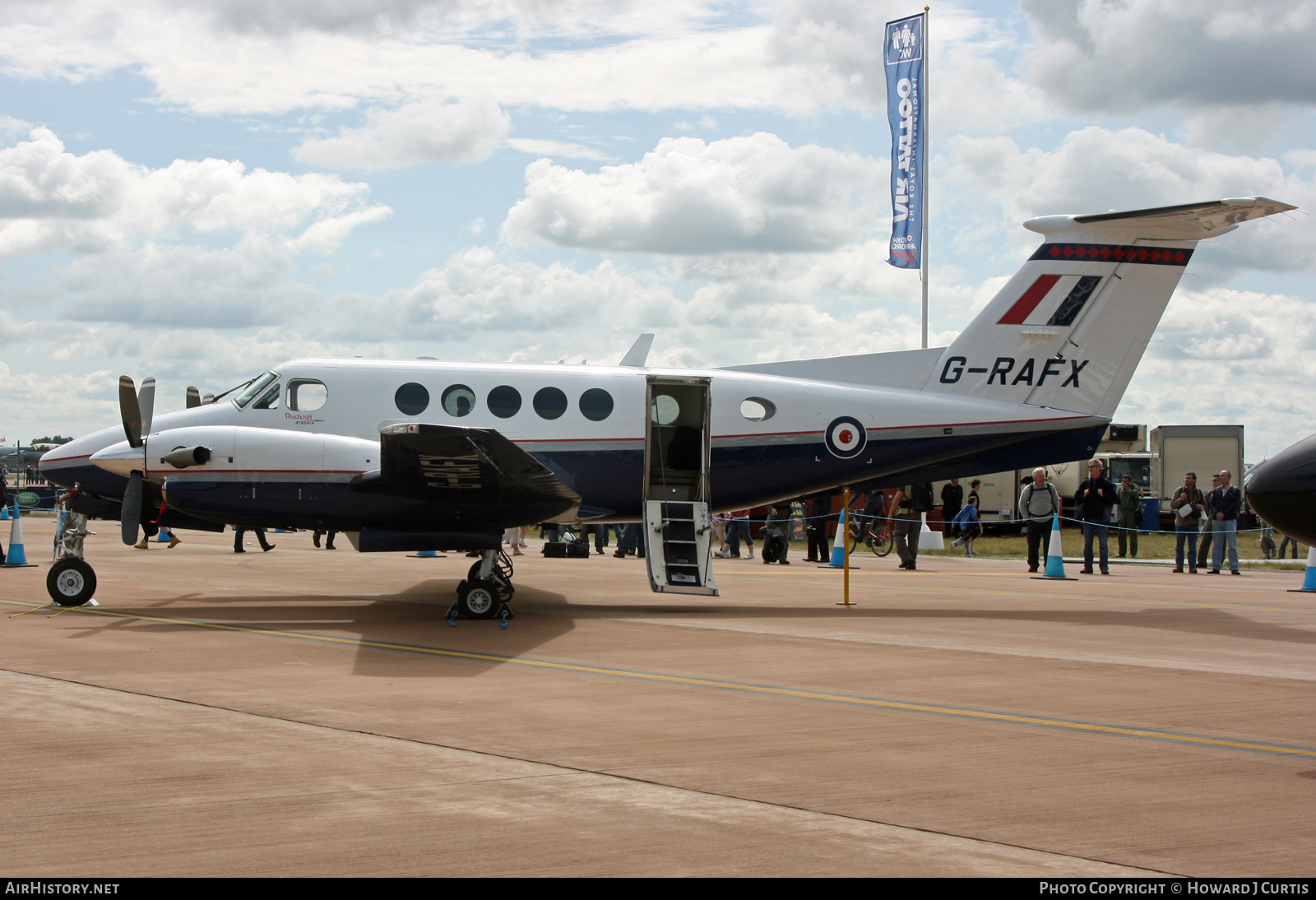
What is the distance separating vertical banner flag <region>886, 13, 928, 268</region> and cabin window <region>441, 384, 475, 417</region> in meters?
16.1

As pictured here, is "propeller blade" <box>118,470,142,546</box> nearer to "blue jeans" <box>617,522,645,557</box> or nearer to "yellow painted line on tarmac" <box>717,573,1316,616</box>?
"yellow painted line on tarmac" <box>717,573,1316,616</box>

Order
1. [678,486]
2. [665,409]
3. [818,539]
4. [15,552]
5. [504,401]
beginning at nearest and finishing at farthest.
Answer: [504,401], [665,409], [678,486], [15,552], [818,539]

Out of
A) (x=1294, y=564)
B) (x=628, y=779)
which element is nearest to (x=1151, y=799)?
(x=628, y=779)

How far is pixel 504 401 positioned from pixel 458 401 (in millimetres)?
557

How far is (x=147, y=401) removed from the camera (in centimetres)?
1296

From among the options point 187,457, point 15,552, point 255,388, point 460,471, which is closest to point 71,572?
point 187,457

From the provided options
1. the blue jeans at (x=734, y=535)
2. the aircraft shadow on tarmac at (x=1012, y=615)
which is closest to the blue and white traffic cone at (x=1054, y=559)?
the aircraft shadow on tarmac at (x=1012, y=615)

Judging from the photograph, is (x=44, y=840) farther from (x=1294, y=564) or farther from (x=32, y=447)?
(x=32, y=447)

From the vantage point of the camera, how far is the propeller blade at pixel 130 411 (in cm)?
1196

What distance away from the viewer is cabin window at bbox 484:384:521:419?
A: 43.2 feet

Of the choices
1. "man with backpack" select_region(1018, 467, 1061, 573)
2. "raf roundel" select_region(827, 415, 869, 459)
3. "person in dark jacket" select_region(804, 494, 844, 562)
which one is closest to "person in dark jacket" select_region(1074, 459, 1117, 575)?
"man with backpack" select_region(1018, 467, 1061, 573)

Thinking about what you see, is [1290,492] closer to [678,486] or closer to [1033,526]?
[678,486]

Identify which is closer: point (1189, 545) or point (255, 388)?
point (255, 388)

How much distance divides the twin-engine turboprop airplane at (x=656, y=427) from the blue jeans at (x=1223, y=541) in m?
7.97
